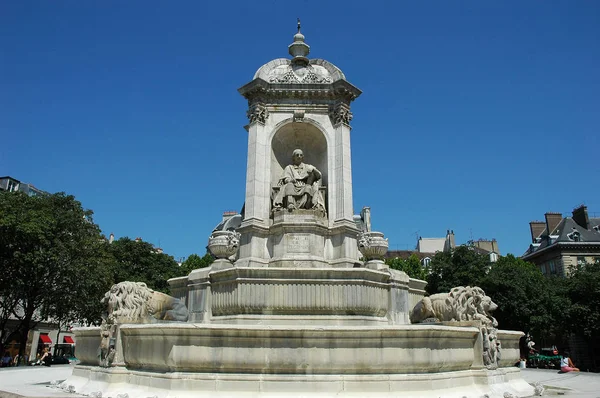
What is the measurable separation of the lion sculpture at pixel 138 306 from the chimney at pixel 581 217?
215 ft

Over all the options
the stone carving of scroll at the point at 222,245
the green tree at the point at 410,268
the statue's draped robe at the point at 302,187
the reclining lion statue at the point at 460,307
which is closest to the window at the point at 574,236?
the green tree at the point at 410,268

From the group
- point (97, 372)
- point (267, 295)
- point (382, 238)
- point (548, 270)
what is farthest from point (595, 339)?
point (97, 372)

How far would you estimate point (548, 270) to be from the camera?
212 feet

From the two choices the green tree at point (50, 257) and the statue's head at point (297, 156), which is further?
the green tree at point (50, 257)

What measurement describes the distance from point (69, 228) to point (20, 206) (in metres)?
3.65

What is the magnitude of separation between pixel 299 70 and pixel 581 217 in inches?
2454

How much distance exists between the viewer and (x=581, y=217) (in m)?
65.8

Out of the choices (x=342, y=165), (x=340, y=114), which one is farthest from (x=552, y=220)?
(x=342, y=165)

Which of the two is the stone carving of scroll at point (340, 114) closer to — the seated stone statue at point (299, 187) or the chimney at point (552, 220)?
the seated stone statue at point (299, 187)

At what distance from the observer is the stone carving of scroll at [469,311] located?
10.7 meters

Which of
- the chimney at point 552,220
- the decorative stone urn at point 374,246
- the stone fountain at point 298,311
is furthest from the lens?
the chimney at point 552,220

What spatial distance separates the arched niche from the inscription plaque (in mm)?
2421

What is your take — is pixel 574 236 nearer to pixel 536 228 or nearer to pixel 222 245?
pixel 536 228

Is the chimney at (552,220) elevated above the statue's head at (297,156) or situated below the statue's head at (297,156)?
above
